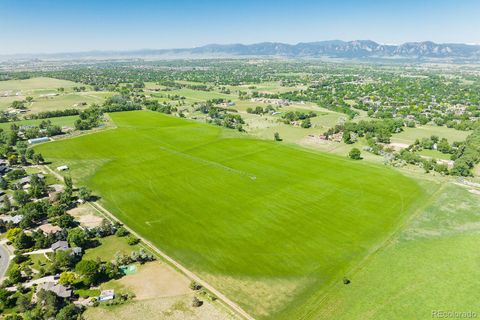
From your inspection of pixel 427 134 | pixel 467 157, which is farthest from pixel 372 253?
pixel 427 134

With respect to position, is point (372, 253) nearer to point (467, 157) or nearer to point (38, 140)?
point (467, 157)

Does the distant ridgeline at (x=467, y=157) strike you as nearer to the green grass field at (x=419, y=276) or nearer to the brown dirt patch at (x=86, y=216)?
the green grass field at (x=419, y=276)

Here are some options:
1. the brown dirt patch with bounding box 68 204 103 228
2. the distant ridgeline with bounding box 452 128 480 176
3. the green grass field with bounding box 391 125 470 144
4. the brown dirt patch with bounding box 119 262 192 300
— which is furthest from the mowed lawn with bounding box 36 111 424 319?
the green grass field with bounding box 391 125 470 144

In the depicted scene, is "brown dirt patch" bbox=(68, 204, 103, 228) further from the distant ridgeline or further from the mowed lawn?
the distant ridgeline

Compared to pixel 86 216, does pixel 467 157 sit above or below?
above

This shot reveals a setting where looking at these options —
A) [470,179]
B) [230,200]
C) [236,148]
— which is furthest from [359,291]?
[236,148]

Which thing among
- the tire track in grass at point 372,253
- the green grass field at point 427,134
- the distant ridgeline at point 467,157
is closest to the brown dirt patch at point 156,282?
the tire track in grass at point 372,253
